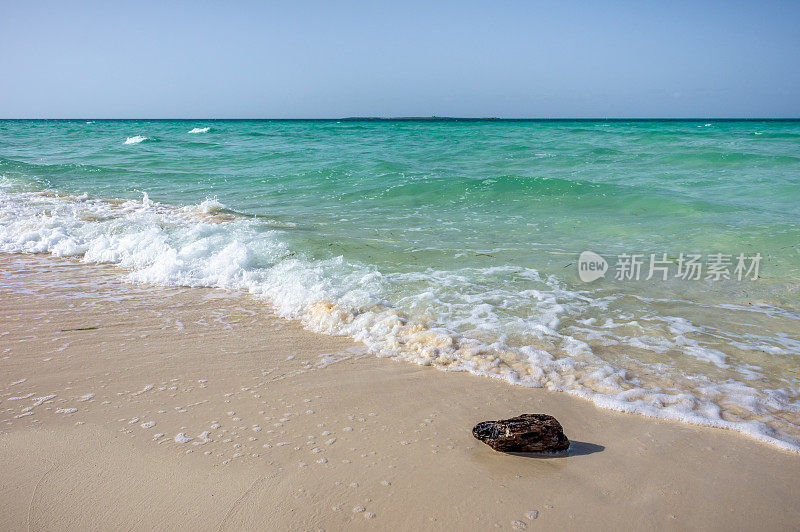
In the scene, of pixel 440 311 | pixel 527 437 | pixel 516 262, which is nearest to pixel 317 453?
pixel 527 437

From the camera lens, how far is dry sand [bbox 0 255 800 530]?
6.60 feet

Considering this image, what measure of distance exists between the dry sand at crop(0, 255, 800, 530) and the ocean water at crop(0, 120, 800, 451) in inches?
13.7

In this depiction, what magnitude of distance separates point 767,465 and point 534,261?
371 cm

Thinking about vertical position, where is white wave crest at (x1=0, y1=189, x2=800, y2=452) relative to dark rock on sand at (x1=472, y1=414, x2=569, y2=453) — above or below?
below

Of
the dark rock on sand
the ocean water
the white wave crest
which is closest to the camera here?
the dark rock on sand

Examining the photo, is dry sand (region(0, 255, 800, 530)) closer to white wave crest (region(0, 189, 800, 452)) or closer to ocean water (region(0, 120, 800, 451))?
white wave crest (region(0, 189, 800, 452))

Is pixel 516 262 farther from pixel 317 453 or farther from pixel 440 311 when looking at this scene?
pixel 317 453

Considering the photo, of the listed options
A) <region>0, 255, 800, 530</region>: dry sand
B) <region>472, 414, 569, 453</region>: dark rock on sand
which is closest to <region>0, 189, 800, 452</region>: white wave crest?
<region>0, 255, 800, 530</region>: dry sand

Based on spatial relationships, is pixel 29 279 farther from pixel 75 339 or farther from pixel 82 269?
pixel 75 339

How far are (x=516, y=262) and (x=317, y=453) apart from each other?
4049 mm

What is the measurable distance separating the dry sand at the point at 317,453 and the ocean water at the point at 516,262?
0.35 m

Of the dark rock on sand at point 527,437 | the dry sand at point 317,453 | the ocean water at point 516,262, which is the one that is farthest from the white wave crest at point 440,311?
the dark rock on sand at point 527,437

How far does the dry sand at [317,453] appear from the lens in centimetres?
201

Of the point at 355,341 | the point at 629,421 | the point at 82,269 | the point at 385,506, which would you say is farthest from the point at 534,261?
the point at 82,269
